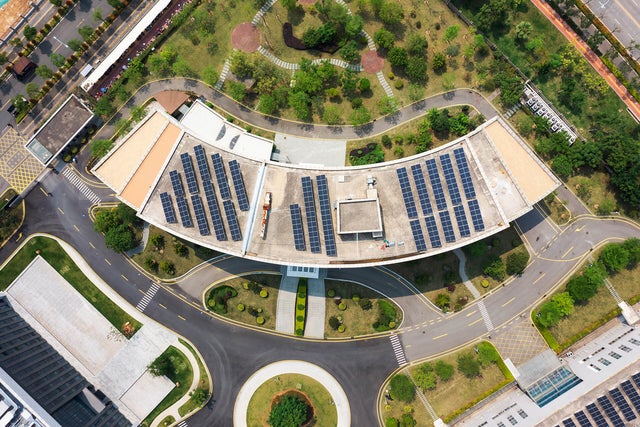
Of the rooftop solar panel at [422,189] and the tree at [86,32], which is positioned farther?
the tree at [86,32]

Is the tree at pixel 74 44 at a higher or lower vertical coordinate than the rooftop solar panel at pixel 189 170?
higher

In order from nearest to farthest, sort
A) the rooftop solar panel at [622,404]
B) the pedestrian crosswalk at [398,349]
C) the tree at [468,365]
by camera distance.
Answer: the rooftop solar panel at [622,404]
the tree at [468,365]
the pedestrian crosswalk at [398,349]

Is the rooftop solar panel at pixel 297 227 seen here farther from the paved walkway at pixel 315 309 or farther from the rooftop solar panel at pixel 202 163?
the rooftop solar panel at pixel 202 163

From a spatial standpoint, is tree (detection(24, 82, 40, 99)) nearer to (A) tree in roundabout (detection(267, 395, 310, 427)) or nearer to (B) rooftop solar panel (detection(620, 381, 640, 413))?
(A) tree in roundabout (detection(267, 395, 310, 427))

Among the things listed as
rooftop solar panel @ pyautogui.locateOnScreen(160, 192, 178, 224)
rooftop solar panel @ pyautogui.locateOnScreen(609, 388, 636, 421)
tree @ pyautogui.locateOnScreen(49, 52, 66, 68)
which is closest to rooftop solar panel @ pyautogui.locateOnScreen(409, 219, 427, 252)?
rooftop solar panel @ pyautogui.locateOnScreen(609, 388, 636, 421)

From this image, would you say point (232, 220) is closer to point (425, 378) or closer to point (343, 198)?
point (343, 198)

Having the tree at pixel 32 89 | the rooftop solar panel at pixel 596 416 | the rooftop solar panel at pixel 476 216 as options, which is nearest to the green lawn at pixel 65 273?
the tree at pixel 32 89

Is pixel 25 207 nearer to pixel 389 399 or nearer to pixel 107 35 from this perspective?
pixel 107 35
